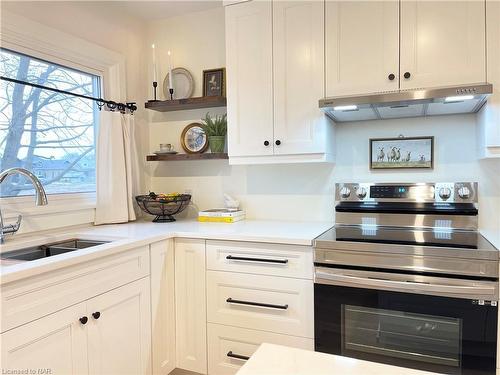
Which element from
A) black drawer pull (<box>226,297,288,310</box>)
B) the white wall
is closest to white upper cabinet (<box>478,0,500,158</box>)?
the white wall

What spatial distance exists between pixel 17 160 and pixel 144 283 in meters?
0.95

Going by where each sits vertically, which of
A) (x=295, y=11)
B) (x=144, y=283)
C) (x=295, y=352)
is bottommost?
(x=144, y=283)

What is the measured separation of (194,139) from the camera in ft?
8.82

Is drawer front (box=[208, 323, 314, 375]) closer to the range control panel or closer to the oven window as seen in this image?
the oven window

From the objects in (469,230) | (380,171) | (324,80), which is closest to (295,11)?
(324,80)

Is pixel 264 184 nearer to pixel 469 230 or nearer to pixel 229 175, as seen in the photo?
pixel 229 175

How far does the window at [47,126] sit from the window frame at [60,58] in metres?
0.04

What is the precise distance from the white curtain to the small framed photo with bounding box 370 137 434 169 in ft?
5.21

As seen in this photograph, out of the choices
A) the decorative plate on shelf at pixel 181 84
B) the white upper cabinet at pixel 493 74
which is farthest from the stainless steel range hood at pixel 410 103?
the decorative plate on shelf at pixel 181 84

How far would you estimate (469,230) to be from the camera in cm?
197

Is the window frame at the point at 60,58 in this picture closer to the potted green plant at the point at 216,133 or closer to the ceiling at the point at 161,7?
the ceiling at the point at 161,7

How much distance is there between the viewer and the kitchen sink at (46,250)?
1.75 metres

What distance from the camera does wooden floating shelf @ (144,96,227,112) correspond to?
2.47 meters

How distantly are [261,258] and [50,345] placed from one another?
3.22 ft
